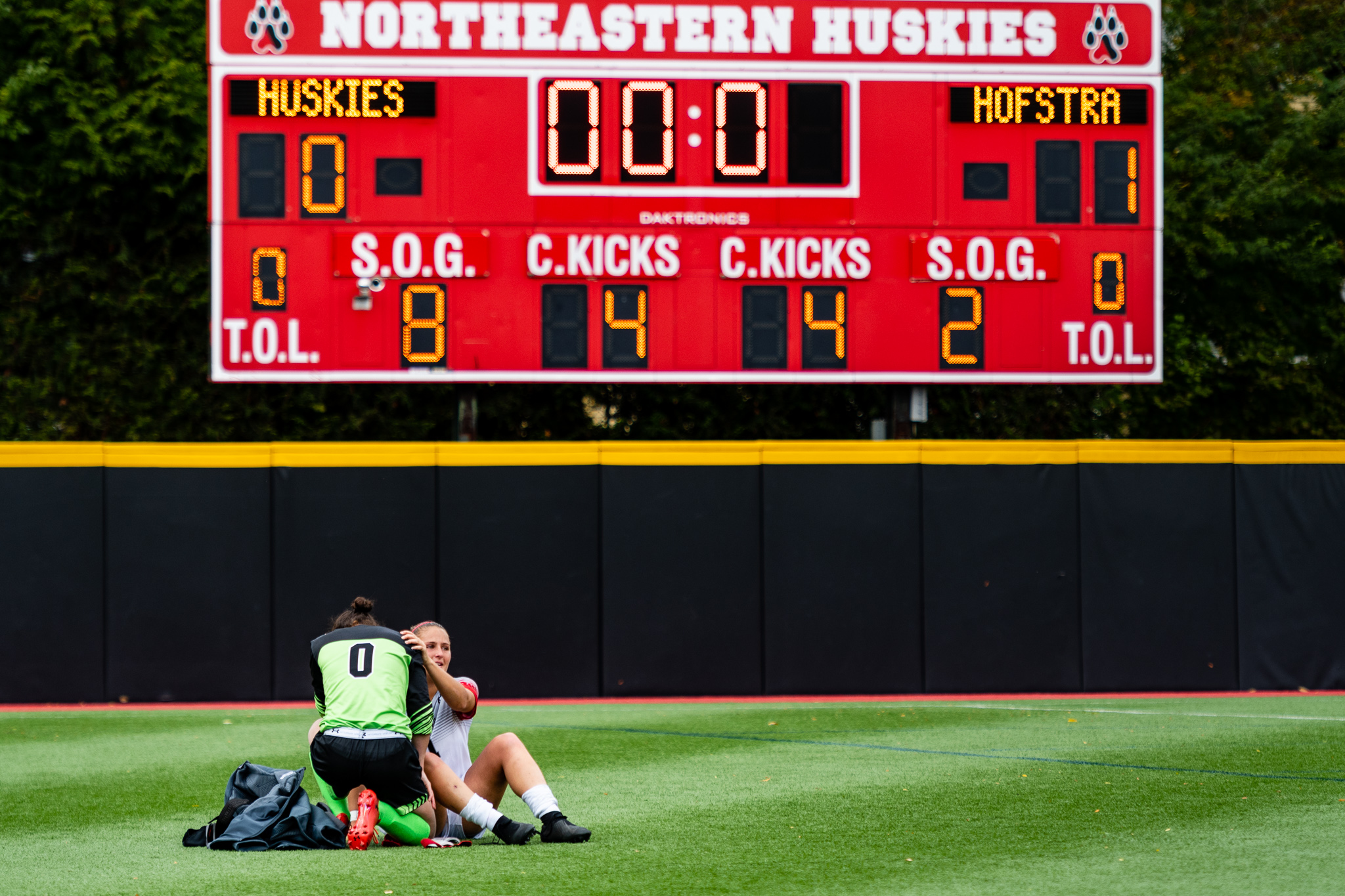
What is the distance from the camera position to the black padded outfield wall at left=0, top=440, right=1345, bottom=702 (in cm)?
1409

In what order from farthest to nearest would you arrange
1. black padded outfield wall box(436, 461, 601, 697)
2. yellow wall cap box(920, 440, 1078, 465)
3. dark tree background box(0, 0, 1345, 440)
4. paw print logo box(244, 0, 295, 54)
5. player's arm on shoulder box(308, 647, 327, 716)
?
dark tree background box(0, 0, 1345, 440)
yellow wall cap box(920, 440, 1078, 465)
black padded outfield wall box(436, 461, 601, 697)
paw print logo box(244, 0, 295, 54)
player's arm on shoulder box(308, 647, 327, 716)

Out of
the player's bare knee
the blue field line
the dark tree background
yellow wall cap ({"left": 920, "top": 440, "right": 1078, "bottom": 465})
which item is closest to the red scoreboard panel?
yellow wall cap ({"left": 920, "top": 440, "right": 1078, "bottom": 465})

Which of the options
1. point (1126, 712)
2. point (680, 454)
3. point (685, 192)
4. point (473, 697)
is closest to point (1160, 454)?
point (1126, 712)

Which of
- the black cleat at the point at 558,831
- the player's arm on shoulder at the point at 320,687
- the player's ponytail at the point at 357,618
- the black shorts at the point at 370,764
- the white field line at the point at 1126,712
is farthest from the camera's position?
the white field line at the point at 1126,712

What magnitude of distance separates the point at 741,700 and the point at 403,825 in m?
8.12

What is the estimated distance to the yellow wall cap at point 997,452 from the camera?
1441 centimetres

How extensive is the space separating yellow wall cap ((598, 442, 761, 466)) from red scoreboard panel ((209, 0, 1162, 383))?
1233 mm

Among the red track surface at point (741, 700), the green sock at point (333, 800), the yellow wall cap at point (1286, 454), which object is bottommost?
the red track surface at point (741, 700)

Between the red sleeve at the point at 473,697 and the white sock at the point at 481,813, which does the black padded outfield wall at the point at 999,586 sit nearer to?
the red sleeve at the point at 473,697

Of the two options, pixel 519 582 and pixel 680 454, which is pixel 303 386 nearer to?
pixel 519 582

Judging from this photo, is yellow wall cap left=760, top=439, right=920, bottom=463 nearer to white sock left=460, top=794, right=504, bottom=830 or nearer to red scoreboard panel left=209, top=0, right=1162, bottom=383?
red scoreboard panel left=209, top=0, right=1162, bottom=383

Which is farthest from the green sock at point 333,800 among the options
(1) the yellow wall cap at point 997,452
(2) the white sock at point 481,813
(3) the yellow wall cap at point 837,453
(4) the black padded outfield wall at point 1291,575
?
(4) the black padded outfield wall at point 1291,575

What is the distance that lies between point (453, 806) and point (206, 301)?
546 inches

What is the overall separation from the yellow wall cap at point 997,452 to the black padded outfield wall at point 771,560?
0.02 meters
